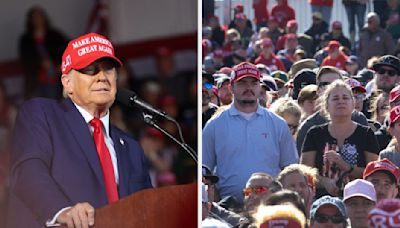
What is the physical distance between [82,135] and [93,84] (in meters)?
0.26

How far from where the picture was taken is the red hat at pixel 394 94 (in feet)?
19.9

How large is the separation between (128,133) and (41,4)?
2.73 ft

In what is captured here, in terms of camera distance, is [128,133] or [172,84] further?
[172,84]

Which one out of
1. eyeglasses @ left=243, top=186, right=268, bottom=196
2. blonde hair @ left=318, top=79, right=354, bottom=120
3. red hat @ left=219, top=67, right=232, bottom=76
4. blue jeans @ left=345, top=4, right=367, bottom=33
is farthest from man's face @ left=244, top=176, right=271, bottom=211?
blue jeans @ left=345, top=4, right=367, bottom=33

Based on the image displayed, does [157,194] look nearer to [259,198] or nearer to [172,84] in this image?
[259,198]

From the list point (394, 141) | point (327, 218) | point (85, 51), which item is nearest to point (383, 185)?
point (394, 141)

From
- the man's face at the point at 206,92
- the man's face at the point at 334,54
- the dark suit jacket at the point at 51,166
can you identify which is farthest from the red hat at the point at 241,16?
the dark suit jacket at the point at 51,166

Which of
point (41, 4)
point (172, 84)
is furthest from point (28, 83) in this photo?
point (172, 84)

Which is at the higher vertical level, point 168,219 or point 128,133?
point 128,133

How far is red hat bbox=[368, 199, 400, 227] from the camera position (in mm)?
5949

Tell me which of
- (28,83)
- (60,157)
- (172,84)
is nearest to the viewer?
(60,157)

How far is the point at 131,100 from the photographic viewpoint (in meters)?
5.73

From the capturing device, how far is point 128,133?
236 inches

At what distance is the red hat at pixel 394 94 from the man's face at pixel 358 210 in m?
0.55
